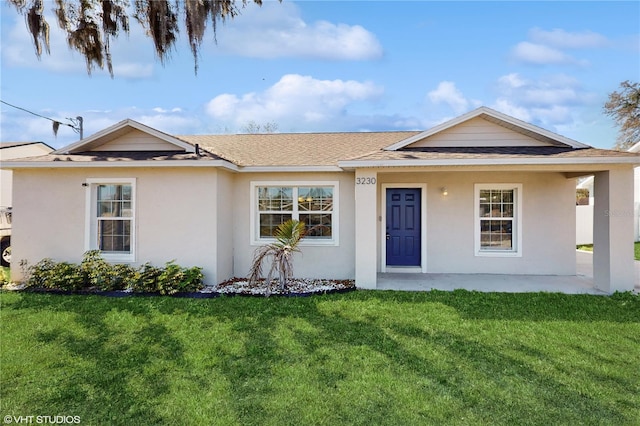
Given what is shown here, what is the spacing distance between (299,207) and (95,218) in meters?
4.74

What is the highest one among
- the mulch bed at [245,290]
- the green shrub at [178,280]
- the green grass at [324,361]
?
the green shrub at [178,280]

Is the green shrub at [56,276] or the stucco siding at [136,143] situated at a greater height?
the stucco siding at [136,143]

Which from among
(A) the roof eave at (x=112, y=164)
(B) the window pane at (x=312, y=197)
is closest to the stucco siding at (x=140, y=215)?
(A) the roof eave at (x=112, y=164)

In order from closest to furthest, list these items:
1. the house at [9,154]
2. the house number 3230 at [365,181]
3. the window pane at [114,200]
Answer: the house number 3230 at [365,181], the window pane at [114,200], the house at [9,154]

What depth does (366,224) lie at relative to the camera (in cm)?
757

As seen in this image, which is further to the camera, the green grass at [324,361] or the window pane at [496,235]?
the window pane at [496,235]

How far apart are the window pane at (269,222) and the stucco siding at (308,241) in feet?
1.03

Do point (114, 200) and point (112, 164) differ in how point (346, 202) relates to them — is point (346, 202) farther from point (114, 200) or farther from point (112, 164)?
point (114, 200)

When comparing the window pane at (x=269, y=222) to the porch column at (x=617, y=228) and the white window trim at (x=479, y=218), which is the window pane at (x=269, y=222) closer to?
the white window trim at (x=479, y=218)

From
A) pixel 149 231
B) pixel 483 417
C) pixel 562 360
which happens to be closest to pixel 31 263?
pixel 149 231

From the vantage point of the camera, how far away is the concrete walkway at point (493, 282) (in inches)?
296

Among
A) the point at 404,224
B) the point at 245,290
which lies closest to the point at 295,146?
the point at 404,224

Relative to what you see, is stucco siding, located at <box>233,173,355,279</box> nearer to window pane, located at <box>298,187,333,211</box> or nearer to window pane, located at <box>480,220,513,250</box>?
window pane, located at <box>298,187,333,211</box>

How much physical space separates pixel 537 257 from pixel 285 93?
17973mm
